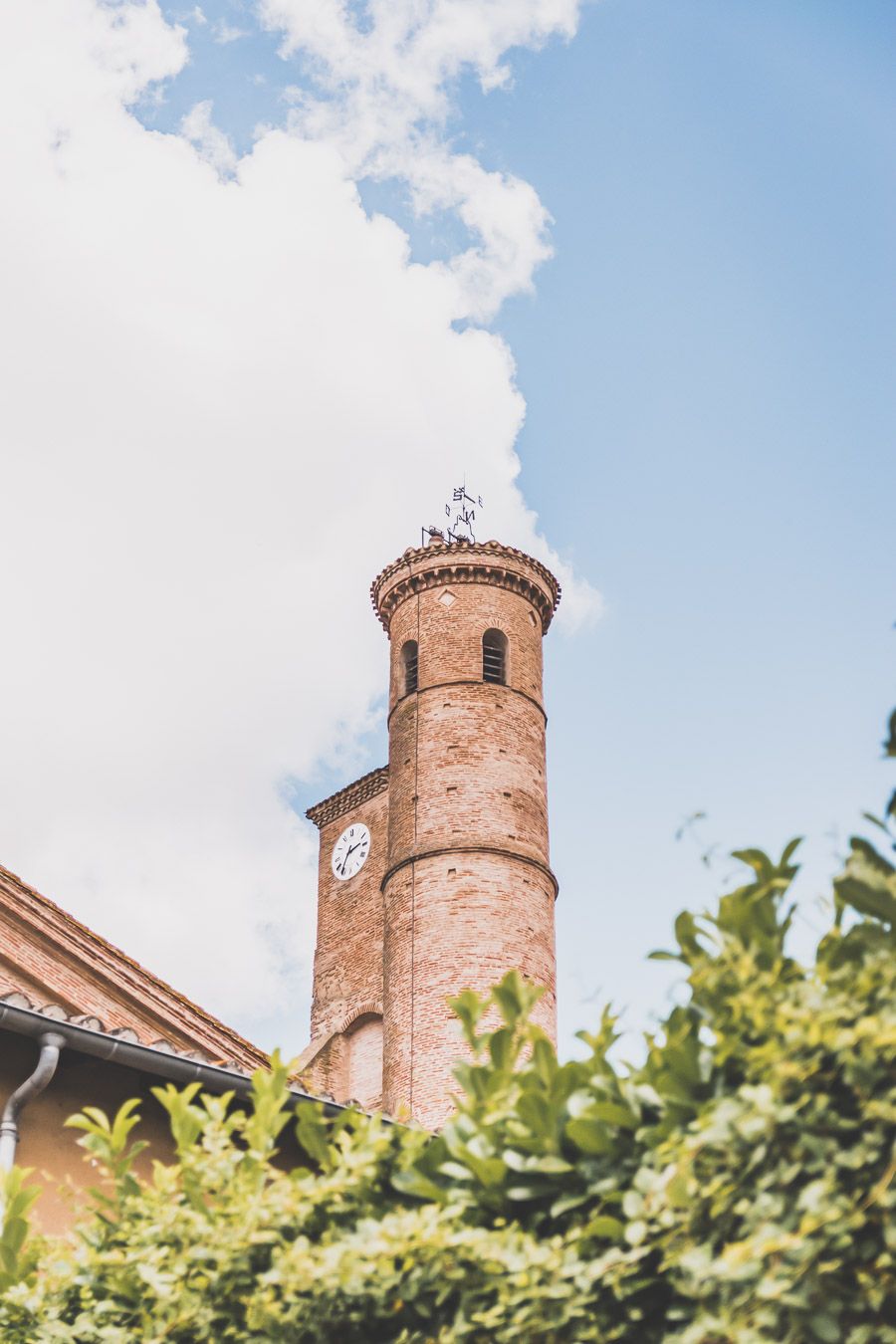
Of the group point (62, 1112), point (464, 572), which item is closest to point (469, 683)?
point (464, 572)

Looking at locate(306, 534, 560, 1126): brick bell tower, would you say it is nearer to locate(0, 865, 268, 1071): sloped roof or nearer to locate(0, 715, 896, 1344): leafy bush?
locate(0, 865, 268, 1071): sloped roof

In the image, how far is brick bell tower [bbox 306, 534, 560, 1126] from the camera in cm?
2225

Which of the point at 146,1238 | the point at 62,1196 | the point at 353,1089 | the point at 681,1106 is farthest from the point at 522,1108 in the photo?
the point at 353,1089

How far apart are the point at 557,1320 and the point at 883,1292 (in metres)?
0.65

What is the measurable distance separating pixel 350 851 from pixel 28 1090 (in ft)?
71.7

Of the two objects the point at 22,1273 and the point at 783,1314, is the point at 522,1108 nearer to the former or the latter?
the point at 783,1314

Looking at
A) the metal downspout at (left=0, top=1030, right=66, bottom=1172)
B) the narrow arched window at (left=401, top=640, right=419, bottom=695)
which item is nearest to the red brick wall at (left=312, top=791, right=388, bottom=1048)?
the narrow arched window at (left=401, top=640, right=419, bottom=695)

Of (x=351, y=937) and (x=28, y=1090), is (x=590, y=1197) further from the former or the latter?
(x=351, y=937)

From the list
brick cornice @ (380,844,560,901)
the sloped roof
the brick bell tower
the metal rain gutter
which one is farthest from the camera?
brick cornice @ (380,844,560,901)

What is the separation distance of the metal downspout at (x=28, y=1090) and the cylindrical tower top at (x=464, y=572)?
18.9m

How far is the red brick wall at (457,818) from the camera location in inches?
871

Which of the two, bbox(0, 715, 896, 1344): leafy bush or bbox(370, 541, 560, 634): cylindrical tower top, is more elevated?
bbox(370, 541, 560, 634): cylindrical tower top

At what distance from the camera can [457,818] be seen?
23.1 metres

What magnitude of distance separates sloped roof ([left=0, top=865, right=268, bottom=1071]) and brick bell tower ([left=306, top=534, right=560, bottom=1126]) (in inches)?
295
